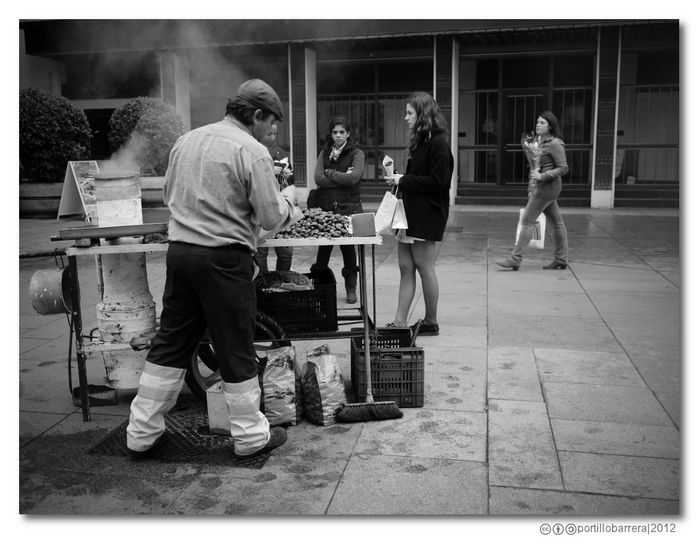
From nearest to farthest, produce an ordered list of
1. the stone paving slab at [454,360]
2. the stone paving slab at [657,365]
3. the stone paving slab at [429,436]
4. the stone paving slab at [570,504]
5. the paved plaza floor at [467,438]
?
the stone paving slab at [570,504] → the paved plaza floor at [467,438] → the stone paving slab at [429,436] → the stone paving slab at [657,365] → the stone paving slab at [454,360]

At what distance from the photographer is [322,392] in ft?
13.6

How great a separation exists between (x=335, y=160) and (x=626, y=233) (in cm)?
642

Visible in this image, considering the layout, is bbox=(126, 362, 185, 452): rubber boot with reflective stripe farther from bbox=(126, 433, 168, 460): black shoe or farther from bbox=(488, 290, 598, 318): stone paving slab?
bbox=(488, 290, 598, 318): stone paving slab

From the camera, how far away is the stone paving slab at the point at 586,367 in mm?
4859

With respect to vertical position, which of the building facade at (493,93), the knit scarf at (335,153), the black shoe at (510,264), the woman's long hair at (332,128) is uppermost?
the building facade at (493,93)

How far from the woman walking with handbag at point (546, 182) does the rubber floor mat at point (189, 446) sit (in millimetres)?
5282

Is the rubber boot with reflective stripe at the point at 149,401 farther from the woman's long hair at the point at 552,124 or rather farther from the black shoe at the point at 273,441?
the woman's long hair at the point at 552,124

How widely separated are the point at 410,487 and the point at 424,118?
299cm

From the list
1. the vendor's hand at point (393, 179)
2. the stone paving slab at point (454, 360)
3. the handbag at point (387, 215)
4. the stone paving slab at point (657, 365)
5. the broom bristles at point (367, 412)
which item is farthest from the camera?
the vendor's hand at point (393, 179)

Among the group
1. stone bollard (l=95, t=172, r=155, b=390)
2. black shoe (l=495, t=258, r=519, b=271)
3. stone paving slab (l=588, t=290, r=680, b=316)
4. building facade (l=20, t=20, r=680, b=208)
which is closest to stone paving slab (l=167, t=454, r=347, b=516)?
stone bollard (l=95, t=172, r=155, b=390)

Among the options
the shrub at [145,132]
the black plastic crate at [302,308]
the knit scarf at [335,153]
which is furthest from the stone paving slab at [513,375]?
the shrub at [145,132]

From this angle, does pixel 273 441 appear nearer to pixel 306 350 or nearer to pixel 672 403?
pixel 306 350

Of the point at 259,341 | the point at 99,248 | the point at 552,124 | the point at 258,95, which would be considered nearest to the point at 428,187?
the point at 259,341

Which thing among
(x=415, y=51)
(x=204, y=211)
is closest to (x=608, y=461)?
(x=204, y=211)
